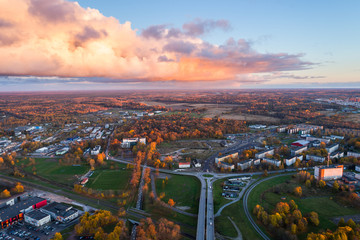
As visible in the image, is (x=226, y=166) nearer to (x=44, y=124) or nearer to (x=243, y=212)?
(x=243, y=212)

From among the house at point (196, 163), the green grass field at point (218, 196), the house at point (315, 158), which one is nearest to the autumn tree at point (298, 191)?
the green grass field at point (218, 196)

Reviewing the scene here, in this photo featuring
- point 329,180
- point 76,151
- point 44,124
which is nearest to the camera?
point 329,180

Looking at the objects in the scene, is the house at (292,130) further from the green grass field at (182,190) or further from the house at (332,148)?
the green grass field at (182,190)

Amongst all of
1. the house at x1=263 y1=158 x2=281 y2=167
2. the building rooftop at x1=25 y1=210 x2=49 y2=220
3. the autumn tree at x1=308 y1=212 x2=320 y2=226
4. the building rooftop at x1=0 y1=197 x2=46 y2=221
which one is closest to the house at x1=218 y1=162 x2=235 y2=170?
the house at x1=263 y1=158 x2=281 y2=167

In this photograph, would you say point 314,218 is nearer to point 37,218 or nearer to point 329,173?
point 329,173

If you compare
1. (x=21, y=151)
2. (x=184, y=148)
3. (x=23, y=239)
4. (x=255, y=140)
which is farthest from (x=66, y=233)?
(x=255, y=140)

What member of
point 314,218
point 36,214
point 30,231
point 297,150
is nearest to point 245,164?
point 297,150

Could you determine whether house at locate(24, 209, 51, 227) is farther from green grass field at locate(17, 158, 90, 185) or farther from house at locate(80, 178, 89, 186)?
green grass field at locate(17, 158, 90, 185)

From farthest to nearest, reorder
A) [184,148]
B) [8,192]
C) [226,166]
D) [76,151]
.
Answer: [184,148], [76,151], [226,166], [8,192]
